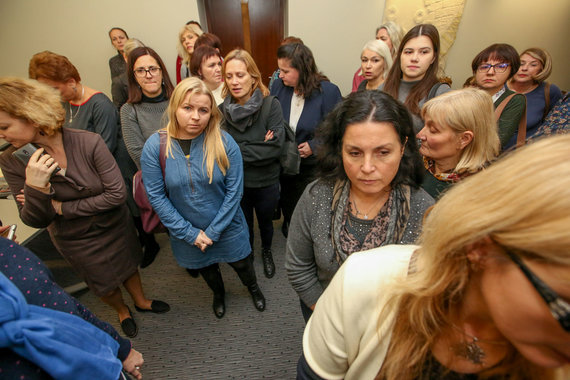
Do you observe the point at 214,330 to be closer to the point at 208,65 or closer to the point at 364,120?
the point at 364,120

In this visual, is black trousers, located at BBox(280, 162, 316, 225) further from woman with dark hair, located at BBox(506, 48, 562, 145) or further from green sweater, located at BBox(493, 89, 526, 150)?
woman with dark hair, located at BBox(506, 48, 562, 145)

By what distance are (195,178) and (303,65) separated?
142cm

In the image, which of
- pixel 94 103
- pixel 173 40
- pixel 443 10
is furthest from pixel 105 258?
pixel 443 10

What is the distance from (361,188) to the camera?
3.61 ft

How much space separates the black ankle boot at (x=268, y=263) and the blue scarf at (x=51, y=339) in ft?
5.75

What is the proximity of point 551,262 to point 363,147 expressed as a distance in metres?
0.70

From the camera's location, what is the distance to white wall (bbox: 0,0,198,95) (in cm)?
420

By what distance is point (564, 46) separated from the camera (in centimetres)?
472

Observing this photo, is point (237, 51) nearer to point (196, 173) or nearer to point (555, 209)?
point (196, 173)

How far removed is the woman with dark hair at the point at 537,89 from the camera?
2736mm

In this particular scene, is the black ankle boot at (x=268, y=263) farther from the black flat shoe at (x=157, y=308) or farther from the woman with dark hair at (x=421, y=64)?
the woman with dark hair at (x=421, y=64)

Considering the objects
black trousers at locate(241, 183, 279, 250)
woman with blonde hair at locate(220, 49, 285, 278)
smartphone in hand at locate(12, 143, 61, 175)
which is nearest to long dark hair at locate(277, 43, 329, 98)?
woman with blonde hair at locate(220, 49, 285, 278)

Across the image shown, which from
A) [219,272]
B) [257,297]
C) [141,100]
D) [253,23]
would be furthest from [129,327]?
[253,23]

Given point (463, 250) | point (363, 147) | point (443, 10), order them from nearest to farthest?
point (463, 250) < point (363, 147) < point (443, 10)
